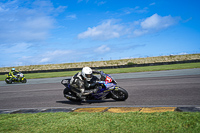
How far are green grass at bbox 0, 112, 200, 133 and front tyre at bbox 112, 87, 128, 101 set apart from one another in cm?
247

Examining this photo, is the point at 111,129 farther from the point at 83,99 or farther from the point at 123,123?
the point at 83,99

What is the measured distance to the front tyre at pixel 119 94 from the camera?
24.8 feet

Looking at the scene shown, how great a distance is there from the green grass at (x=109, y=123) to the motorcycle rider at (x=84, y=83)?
7.12ft

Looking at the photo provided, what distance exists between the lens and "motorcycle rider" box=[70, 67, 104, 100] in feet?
24.9

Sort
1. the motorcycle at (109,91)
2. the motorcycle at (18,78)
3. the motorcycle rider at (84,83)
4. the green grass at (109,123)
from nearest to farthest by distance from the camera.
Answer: the green grass at (109,123) < the motorcycle at (109,91) < the motorcycle rider at (84,83) < the motorcycle at (18,78)

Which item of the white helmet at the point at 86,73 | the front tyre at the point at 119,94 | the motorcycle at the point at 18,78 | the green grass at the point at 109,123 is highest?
the white helmet at the point at 86,73

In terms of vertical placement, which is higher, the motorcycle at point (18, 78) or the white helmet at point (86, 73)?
the white helmet at point (86, 73)

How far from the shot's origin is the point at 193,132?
3.54m

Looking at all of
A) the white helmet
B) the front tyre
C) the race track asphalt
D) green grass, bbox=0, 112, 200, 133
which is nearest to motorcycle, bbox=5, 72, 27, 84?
the race track asphalt

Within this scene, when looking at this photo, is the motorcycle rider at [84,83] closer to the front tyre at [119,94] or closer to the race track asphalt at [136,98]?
the race track asphalt at [136,98]

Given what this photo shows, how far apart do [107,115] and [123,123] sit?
86cm

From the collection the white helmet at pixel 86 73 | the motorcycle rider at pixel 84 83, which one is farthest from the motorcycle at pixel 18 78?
the white helmet at pixel 86 73

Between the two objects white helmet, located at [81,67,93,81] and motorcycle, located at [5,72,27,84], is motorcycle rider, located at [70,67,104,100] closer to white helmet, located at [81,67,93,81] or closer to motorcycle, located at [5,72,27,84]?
white helmet, located at [81,67,93,81]

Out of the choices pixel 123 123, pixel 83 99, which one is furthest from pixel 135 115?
pixel 83 99
